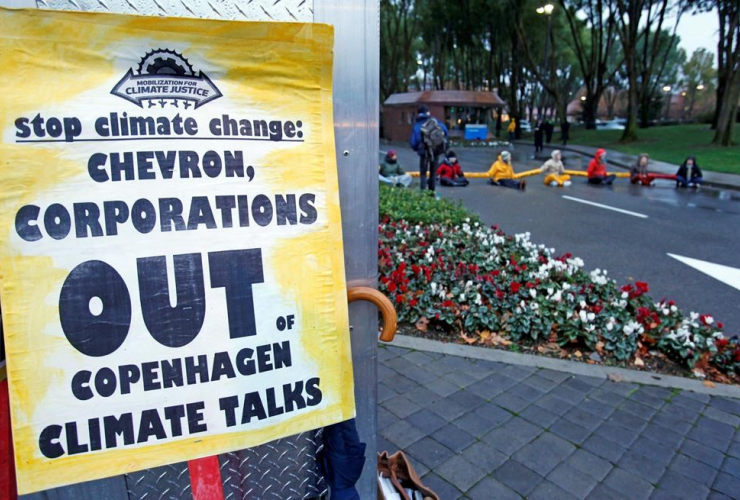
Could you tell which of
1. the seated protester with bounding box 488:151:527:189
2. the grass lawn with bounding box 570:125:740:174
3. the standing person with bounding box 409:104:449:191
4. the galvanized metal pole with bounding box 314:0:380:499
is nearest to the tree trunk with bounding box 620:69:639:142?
the grass lawn with bounding box 570:125:740:174

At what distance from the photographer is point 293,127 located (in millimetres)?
1313

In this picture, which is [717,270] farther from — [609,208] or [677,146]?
[677,146]

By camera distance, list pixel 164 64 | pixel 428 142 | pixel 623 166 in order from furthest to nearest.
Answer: pixel 623 166
pixel 428 142
pixel 164 64

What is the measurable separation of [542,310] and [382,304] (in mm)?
3092

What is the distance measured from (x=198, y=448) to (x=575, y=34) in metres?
36.2

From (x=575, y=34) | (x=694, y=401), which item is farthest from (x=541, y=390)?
(x=575, y=34)

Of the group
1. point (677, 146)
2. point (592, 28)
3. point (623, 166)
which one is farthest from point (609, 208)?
point (592, 28)

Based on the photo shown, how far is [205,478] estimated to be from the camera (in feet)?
4.73

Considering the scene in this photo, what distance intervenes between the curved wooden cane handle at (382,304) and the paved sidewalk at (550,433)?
4.50ft

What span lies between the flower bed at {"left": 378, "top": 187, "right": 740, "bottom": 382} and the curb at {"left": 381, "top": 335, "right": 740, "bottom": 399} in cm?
17

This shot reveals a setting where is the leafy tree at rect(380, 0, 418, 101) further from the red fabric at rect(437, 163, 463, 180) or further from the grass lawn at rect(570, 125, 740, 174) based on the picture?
the red fabric at rect(437, 163, 463, 180)

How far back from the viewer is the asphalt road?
5.52 meters

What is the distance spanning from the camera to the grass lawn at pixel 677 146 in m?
18.8

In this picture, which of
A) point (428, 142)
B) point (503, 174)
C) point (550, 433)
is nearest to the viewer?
point (550, 433)
